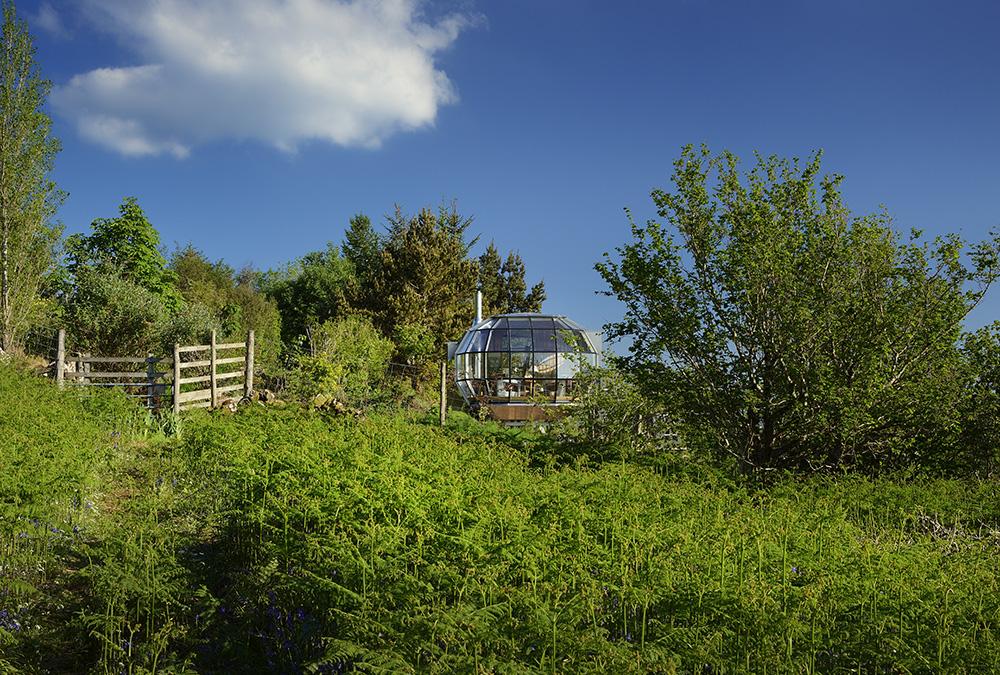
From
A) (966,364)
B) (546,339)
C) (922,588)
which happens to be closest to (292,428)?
(922,588)

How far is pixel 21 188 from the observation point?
24578 mm

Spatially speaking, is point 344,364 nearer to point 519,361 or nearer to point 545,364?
point 519,361

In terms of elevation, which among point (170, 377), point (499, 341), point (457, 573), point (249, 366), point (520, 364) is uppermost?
point (499, 341)

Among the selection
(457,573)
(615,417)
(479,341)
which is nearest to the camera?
(457,573)

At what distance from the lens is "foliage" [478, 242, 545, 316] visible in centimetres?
4175

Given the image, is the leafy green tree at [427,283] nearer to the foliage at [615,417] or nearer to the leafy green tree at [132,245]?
the leafy green tree at [132,245]

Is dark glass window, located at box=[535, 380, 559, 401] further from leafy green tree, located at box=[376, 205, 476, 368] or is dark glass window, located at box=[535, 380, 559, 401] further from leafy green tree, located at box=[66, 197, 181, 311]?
leafy green tree, located at box=[66, 197, 181, 311]

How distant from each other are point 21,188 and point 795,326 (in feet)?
79.9

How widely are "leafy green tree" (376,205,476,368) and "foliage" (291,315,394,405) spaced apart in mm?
2174

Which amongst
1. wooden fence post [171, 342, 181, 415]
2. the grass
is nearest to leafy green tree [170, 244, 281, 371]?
wooden fence post [171, 342, 181, 415]

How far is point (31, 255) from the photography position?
25016 mm

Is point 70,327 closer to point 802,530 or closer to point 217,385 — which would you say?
point 217,385

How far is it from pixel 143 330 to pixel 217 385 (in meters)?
5.68

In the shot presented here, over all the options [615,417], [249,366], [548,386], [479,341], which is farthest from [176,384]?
[548,386]
